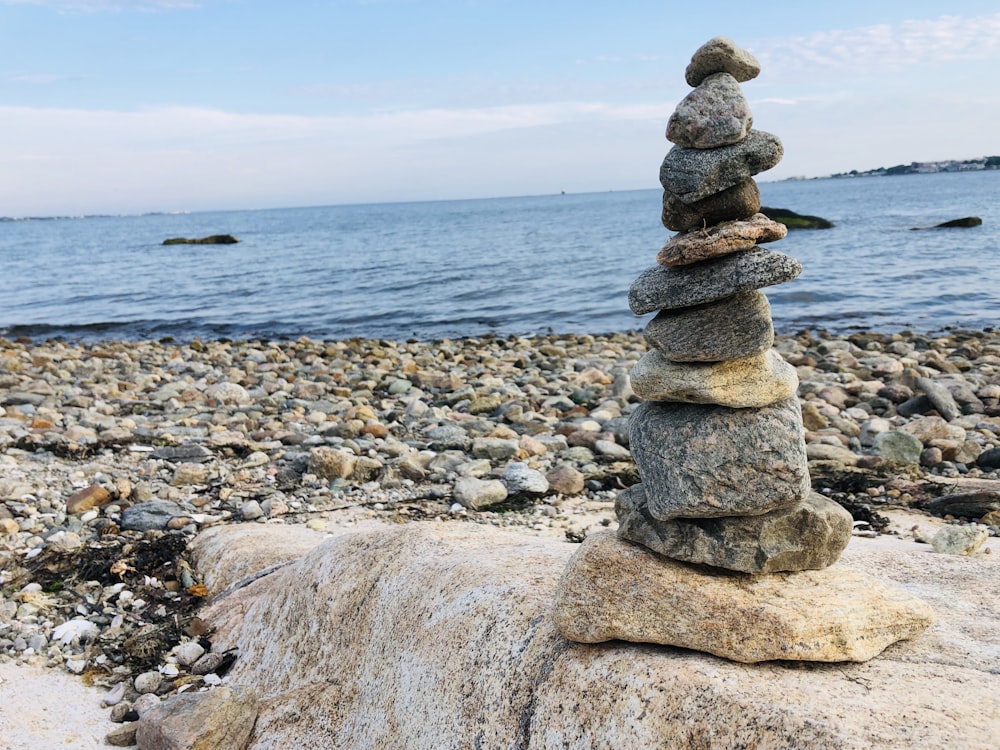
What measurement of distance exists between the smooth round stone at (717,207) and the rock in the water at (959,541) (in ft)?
10.3

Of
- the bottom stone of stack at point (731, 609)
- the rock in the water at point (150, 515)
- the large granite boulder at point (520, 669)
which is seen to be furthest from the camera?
the rock in the water at point (150, 515)

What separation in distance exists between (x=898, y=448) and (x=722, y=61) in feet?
20.4

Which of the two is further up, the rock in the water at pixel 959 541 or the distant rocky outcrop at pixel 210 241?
the distant rocky outcrop at pixel 210 241

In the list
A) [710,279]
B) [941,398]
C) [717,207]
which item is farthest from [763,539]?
[941,398]

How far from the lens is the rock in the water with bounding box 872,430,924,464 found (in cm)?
884

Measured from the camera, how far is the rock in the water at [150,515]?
25.2ft

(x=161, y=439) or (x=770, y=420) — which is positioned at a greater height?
(x=770, y=420)

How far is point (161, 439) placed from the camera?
34.3 ft

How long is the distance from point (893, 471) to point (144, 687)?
707 cm

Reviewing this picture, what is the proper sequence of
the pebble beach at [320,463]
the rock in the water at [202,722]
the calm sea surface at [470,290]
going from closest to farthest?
the rock in the water at [202,722], the pebble beach at [320,463], the calm sea surface at [470,290]

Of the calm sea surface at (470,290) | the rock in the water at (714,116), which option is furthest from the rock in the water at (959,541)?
the calm sea surface at (470,290)

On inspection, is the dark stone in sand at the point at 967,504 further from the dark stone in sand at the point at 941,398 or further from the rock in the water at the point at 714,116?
the rock in the water at the point at 714,116

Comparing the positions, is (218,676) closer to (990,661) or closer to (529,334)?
(990,661)

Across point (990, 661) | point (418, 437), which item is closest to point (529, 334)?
point (418, 437)
